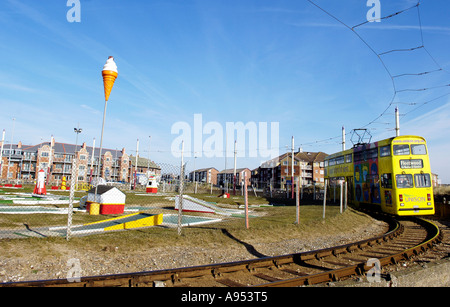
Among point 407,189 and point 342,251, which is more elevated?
point 407,189

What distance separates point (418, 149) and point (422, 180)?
2073 mm

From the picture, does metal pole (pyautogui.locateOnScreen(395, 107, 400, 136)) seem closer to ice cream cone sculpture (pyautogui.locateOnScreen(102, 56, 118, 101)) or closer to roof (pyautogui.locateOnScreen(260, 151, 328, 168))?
ice cream cone sculpture (pyautogui.locateOnScreen(102, 56, 118, 101))

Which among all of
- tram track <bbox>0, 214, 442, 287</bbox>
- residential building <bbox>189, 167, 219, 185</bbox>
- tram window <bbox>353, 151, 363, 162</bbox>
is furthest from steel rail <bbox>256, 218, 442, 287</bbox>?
residential building <bbox>189, 167, 219, 185</bbox>

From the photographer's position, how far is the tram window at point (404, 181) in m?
19.2

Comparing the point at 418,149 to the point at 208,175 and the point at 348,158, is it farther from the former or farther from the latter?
the point at 208,175

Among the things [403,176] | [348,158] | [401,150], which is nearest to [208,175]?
[348,158]

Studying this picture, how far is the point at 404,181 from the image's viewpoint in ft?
63.1

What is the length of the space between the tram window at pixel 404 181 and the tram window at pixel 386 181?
0.52 m

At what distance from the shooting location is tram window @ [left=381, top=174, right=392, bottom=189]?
1972cm

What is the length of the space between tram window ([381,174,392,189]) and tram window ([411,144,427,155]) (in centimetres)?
223
